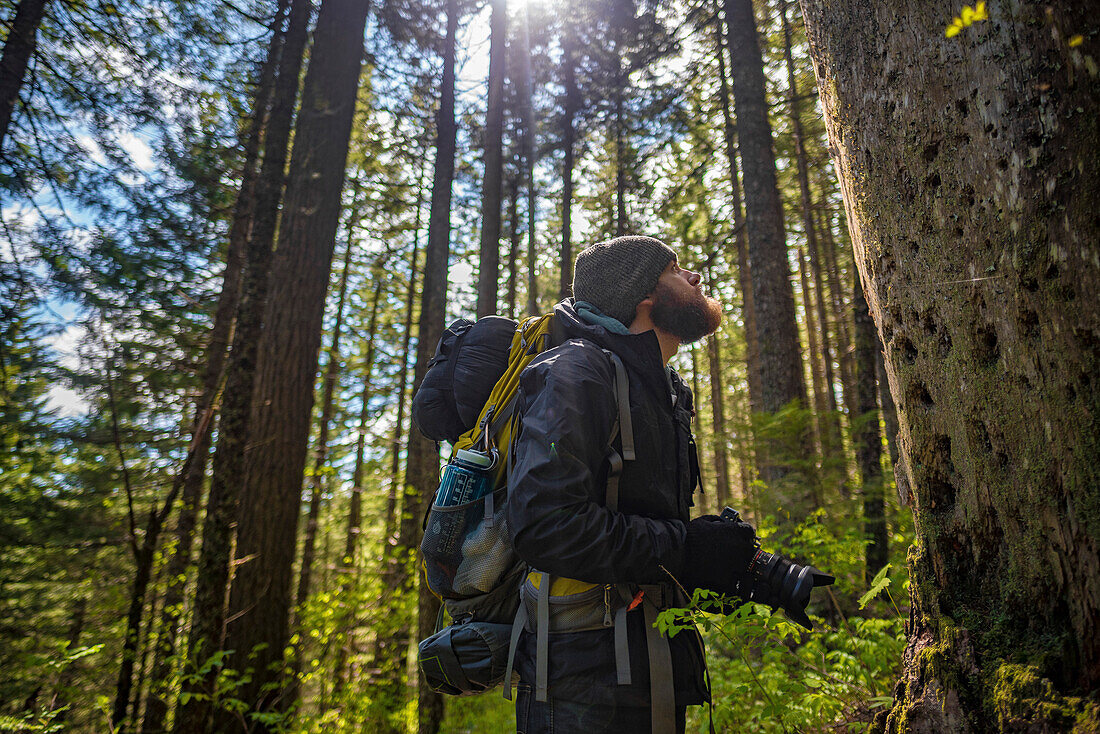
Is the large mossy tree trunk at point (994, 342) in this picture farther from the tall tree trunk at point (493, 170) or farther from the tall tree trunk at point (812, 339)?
the tall tree trunk at point (812, 339)

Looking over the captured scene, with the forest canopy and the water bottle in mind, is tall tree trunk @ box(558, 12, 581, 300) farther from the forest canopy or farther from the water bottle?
the water bottle

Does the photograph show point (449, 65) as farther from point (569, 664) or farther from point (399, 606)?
point (569, 664)

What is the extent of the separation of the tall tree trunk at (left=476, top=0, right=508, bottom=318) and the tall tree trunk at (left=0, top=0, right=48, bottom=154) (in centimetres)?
623

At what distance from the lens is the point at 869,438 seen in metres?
5.33

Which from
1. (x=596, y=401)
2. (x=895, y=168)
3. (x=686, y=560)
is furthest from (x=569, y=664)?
(x=895, y=168)

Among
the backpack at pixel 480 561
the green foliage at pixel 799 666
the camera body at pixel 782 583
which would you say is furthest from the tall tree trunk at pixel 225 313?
the camera body at pixel 782 583

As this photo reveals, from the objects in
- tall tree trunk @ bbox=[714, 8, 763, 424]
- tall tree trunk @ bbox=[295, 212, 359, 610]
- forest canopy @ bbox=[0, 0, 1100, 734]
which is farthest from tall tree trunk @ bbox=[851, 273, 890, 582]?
tall tree trunk @ bbox=[295, 212, 359, 610]

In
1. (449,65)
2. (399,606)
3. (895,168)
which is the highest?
(449,65)

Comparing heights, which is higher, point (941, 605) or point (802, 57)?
point (802, 57)

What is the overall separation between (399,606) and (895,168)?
276 inches

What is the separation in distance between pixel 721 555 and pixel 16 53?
407 inches

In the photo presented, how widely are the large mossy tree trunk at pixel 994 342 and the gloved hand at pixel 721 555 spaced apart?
498 mm

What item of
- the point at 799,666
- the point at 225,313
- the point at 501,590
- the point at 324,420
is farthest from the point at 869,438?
the point at 324,420

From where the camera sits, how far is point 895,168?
1546mm
